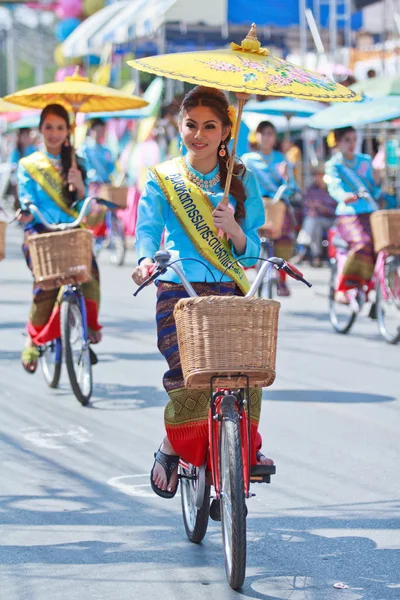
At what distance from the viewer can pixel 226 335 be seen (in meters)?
4.67

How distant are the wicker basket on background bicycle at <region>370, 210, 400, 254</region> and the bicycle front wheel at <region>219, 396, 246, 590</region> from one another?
644cm

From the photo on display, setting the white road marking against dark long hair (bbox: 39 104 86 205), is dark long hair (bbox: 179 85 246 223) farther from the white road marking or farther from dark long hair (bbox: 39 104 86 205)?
dark long hair (bbox: 39 104 86 205)

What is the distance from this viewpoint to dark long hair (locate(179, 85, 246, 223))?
17.8ft

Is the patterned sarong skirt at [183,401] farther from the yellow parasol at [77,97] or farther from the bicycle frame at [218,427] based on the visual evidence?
the yellow parasol at [77,97]

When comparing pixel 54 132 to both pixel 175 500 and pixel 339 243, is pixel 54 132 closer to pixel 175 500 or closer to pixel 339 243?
pixel 175 500

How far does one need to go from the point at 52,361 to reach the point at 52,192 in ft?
4.14

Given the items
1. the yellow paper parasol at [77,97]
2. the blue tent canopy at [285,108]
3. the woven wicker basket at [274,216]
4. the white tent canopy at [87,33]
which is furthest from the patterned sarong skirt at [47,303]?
the white tent canopy at [87,33]

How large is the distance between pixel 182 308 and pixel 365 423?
3.58 metres

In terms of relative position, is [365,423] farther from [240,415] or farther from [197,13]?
[197,13]

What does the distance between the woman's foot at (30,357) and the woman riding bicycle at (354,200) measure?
12.1 feet

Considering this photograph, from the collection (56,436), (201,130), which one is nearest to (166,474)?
(201,130)

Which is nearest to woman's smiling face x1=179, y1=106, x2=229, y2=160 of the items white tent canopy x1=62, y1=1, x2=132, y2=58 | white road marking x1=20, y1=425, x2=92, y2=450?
white road marking x1=20, y1=425, x2=92, y2=450

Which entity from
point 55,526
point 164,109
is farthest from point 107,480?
point 164,109

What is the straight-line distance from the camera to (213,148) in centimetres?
545
